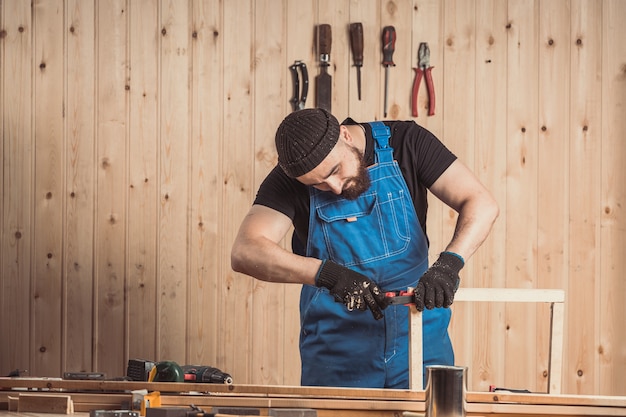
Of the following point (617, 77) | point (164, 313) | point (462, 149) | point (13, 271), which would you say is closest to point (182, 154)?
point (164, 313)

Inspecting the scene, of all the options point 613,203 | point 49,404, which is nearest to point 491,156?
point 613,203

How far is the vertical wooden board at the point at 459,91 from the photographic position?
10.9 feet

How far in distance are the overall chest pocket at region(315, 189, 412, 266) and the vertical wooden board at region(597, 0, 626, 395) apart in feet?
4.92

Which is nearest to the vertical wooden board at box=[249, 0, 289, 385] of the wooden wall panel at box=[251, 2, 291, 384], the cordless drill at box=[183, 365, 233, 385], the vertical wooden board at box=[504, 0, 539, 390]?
the wooden wall panel at box=[251, 2, 291, 384]

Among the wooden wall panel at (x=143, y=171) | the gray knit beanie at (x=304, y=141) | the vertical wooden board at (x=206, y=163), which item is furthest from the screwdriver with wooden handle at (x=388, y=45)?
the gray knit beanie at (x=304, y=141)

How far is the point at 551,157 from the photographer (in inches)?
131

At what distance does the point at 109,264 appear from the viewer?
11.0ft

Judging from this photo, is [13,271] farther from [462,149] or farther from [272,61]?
[462,149]

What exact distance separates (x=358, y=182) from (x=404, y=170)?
176 mm

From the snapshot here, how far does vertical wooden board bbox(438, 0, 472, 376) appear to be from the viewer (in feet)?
10.9

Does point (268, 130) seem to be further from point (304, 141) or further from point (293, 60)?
point (304, 141)

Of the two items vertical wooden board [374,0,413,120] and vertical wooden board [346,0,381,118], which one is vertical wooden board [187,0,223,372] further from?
vertical wooden board [374,0,413,120]

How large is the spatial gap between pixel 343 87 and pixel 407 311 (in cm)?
142

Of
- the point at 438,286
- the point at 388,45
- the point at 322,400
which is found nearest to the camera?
the point at 322,400
